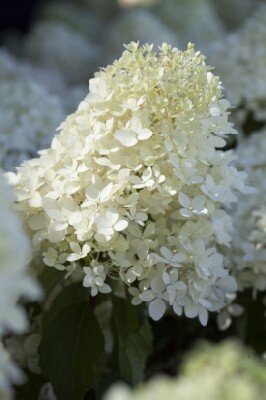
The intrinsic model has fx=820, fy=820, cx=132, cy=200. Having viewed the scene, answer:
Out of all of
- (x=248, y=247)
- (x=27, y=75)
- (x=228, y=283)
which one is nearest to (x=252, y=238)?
(x=248, y=247)

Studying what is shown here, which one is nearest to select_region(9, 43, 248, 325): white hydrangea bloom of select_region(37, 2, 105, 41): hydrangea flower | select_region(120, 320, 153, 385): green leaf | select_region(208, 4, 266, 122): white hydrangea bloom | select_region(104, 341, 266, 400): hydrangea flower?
select_region(120, 320, 153, 385): green leaf

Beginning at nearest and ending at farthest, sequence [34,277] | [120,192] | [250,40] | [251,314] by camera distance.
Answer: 1. [120,192]
2. [34,277]
3. [251,314]
4. [250,40]

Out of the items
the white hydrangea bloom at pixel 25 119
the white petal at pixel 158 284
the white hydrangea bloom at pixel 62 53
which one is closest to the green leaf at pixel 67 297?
the white petal at pixel 158 284

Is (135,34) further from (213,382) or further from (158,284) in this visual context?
(213,382)

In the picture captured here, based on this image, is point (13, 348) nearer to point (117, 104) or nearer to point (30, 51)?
point (117, 104)

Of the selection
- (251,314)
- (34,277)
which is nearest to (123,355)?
(34,277)

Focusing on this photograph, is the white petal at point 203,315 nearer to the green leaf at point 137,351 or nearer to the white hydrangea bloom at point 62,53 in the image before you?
the green leaf at point 137,351
